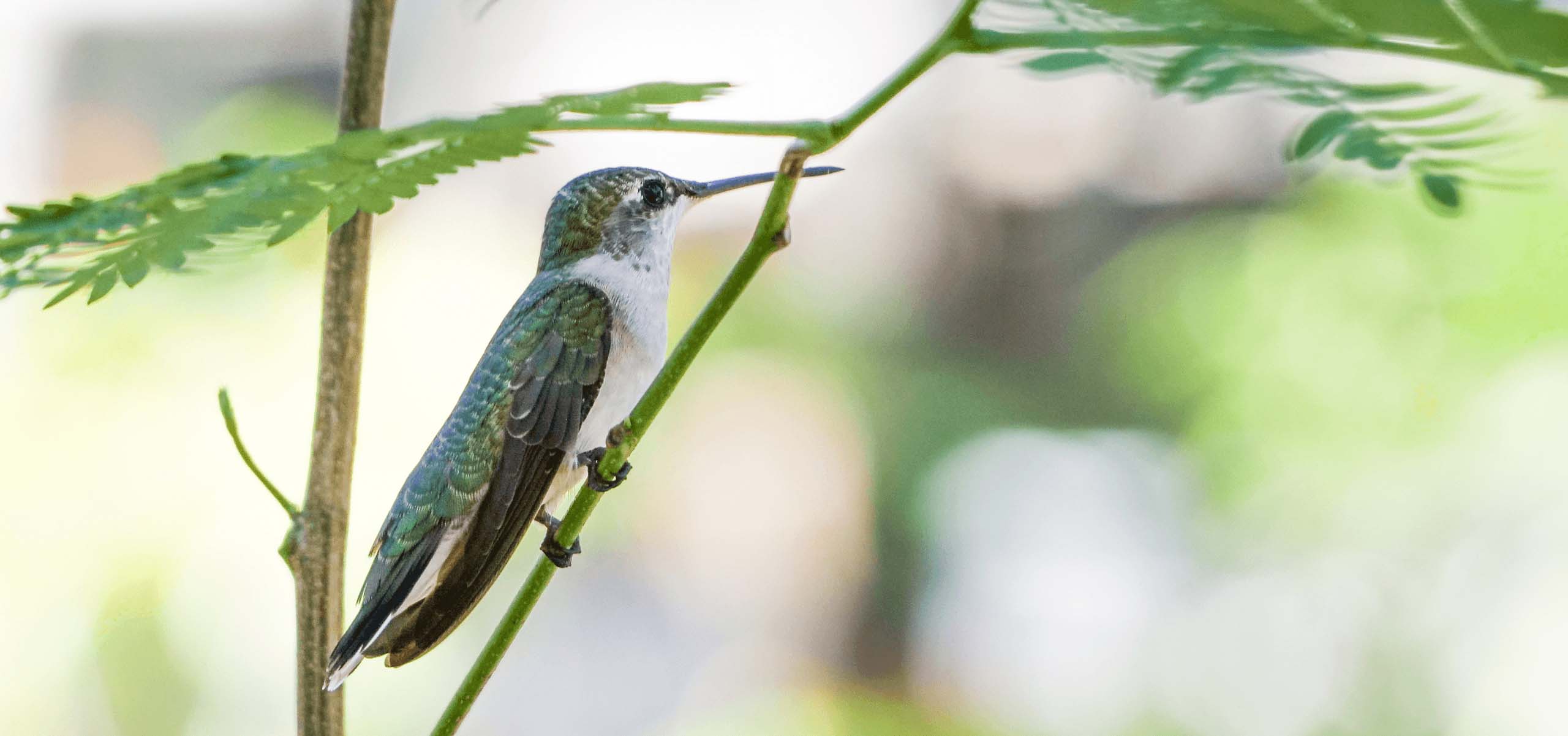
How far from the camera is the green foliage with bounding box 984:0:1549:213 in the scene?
188mm

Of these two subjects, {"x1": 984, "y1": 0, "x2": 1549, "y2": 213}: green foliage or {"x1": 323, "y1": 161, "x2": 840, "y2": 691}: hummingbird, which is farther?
{"x1": 323, "y1": 161, "x2": 840, "y2": 691}: hummingbird

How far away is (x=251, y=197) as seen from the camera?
10.9 inches

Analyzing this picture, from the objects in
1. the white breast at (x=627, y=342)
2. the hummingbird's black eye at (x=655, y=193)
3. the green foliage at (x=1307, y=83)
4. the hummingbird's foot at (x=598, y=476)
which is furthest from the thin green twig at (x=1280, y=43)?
the hummingbird's black eye at (x=655, y=193)

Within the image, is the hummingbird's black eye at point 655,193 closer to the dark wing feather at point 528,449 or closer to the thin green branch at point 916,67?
the dark wing feather at point 528,449

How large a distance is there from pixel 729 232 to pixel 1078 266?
86 cm

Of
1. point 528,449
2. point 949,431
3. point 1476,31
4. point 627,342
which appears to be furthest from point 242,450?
point 949,431

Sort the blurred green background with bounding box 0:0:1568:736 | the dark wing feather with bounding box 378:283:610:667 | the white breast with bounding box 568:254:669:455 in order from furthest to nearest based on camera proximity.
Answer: the blurred green background with bounding box 0:0:1568:736 < the white breast with bounding box 568:254:669:455 < the dark wing feather with bounding box 378:283:610:667

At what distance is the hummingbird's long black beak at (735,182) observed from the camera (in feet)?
1.76

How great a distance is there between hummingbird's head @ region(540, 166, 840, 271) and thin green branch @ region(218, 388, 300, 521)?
322 mm

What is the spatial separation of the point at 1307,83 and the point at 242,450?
0.44m

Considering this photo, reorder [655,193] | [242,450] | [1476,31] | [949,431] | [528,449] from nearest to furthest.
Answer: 1. [1476,31]
2. [242,450]
3. [528,449]
4. [655,193]
5. [949,431]

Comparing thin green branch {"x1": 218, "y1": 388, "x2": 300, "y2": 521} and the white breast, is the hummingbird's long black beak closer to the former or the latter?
the white breast

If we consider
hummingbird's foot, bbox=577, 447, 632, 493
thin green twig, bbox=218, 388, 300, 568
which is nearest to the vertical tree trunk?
thin green twig, bbox=218, 388, 300, 568

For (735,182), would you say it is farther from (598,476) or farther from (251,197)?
(251,197)
